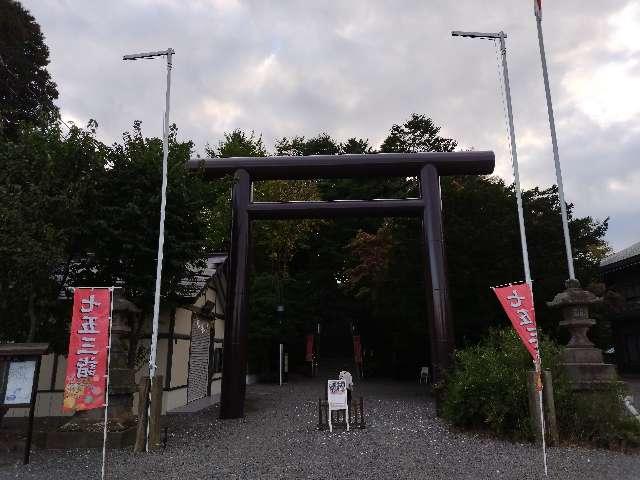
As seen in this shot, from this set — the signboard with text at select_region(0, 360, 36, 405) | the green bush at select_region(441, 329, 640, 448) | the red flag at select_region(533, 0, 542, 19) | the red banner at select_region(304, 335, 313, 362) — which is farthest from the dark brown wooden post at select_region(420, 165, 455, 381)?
the red banner at select_region(304, 335, 313, 362)

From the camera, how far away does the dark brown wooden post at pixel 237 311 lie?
1116 centimetres

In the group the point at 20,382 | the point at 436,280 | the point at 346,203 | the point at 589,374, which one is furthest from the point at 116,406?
the point at 589,374

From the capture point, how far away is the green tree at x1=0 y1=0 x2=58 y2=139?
1884 cm

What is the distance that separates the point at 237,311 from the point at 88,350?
473 cm

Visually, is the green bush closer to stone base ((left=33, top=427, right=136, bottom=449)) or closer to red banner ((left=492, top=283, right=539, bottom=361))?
red banner ((left=492, top=283, right=539, bottom=361))

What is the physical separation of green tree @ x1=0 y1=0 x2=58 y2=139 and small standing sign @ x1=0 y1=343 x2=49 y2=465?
46.7 ft

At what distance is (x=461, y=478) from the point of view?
234 inches

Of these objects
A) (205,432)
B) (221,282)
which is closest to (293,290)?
(221,282)

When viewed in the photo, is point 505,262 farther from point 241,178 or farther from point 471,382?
point 241,178

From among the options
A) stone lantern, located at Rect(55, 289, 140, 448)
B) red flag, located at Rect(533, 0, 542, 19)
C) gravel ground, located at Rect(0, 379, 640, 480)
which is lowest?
gravel ground, located at Rect(0, 379, 640, 480)

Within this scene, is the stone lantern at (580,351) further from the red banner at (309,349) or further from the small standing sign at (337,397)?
the red banner at (309,349)

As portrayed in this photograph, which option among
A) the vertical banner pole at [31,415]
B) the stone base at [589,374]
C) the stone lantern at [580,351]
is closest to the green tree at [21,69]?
the vertical banner pole at [31,415]

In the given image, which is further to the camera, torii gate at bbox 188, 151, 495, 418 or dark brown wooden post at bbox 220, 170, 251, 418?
torii gate at bbox 188, 151, 495, 418

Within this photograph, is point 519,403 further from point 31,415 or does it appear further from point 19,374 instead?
point 19,374
